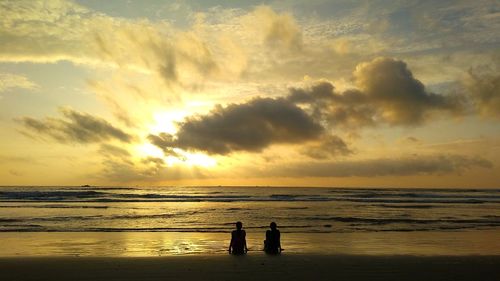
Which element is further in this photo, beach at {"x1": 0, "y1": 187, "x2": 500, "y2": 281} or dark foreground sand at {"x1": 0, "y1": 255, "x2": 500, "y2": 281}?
beach at {"x1": 0, "y1": 187, "x2": 500, "y2": 281}

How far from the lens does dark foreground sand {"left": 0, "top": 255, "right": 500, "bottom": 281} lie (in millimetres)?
11820

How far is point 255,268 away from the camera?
1301 centimetres

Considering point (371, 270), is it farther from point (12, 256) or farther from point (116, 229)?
point (116, 229)

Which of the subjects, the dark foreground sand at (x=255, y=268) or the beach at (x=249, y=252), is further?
the beach at (x=249, y=252)

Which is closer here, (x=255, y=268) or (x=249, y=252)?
(x=255, y=268)

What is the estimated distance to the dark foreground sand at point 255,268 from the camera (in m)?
11.8

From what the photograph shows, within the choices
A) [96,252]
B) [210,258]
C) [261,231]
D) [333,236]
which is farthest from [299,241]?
[96,252]

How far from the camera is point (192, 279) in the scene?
11.4 m

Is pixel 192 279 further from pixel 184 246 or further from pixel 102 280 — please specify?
pixel 184 246

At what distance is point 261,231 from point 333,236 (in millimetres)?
4481

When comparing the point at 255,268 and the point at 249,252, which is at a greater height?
the point at 255,268

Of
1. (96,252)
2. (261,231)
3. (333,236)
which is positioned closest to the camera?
(96,252)

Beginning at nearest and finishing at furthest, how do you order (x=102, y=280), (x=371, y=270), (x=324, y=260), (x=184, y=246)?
(x=102, y=280) → (x=371, y=270) → (x=324, y=260) → (x=184, y=246)

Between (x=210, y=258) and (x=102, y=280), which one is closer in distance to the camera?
(x=102, y=280)
